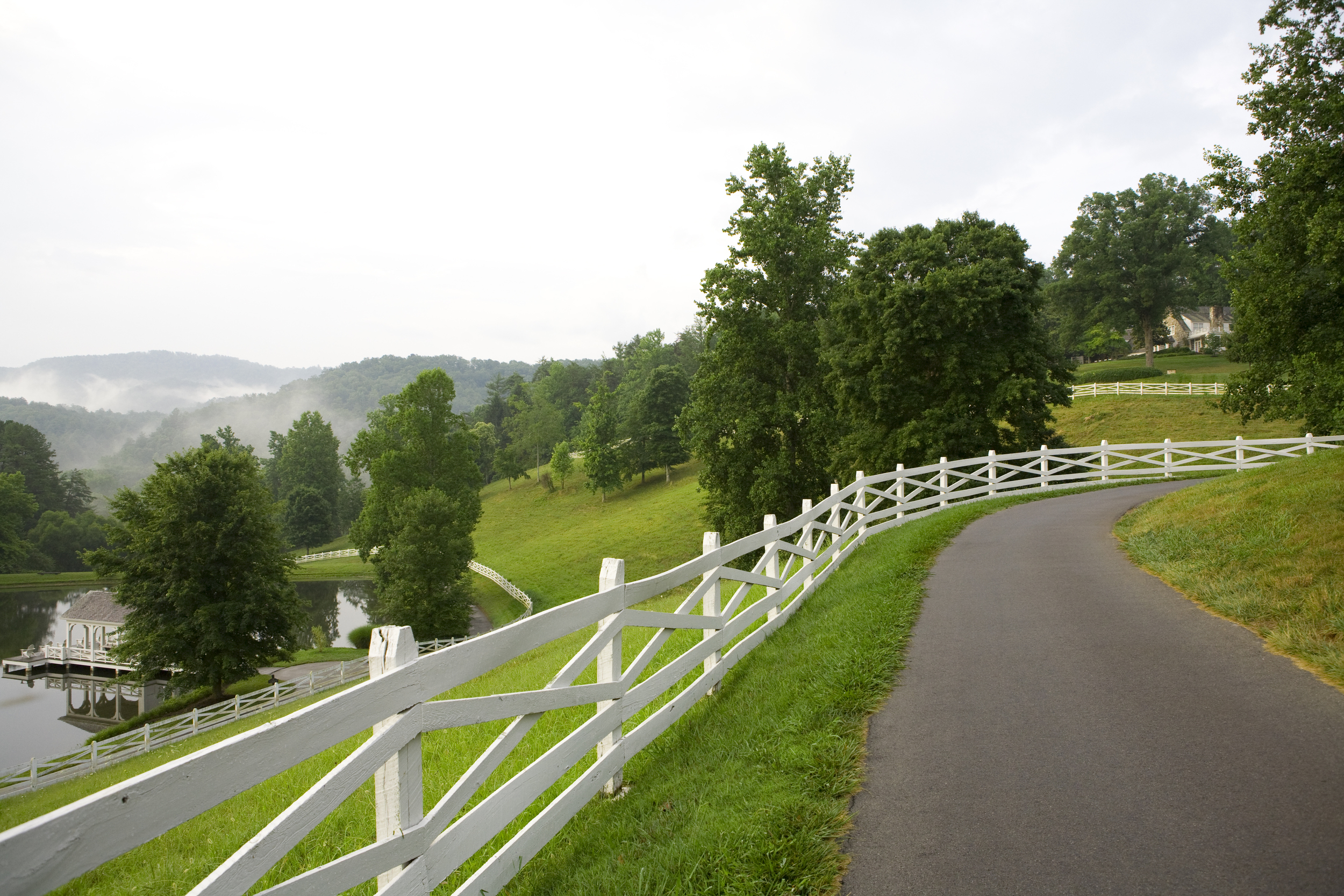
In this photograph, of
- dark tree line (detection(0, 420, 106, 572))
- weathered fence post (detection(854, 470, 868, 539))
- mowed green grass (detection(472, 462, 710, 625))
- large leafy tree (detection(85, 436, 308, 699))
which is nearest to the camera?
weathered fence post (detection(854, 470, 868, 539))

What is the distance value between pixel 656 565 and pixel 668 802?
1492 inches

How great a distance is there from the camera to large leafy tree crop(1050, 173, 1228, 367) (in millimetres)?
60156

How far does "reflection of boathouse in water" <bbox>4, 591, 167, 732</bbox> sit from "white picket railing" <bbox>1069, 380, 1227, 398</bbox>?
54799mm

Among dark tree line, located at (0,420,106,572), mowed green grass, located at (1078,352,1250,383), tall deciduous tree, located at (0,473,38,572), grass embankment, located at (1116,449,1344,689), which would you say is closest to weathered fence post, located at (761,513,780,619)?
grass embankment, located at (1116,449,1344,689)

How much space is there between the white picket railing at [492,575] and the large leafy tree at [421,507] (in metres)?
3.28

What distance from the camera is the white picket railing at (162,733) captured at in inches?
770

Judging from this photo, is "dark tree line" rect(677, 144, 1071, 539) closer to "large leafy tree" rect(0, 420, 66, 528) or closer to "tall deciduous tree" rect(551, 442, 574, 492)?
"tall deciduous tree" rect(551, 442, 574, 492)

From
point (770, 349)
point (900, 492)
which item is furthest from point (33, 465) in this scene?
point (900, 492)

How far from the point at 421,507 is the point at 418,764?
36252 mm

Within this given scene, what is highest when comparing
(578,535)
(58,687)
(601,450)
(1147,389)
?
(1147,389)

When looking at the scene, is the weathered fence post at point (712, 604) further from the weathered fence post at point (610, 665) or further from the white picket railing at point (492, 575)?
the white picket railing at point (492, 575)

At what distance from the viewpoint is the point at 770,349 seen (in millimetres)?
30578

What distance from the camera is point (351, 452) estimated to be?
50.2 m

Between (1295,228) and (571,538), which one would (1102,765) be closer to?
(1295,228)
